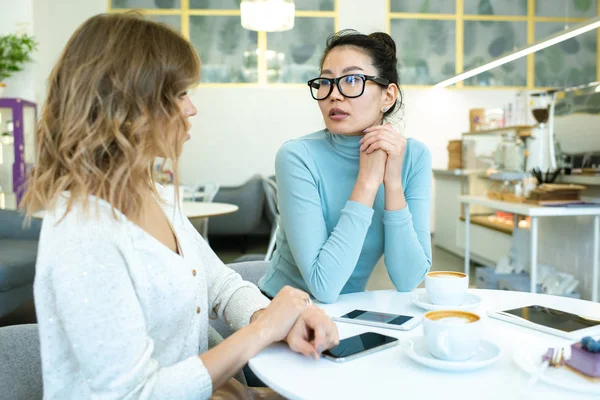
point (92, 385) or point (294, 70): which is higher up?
point (294, 70)

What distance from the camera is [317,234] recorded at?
53.2 inches

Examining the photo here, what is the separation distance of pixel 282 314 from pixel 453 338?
0.29m

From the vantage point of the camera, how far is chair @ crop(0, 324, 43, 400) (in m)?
0.98

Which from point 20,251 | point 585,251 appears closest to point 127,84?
point 20,251

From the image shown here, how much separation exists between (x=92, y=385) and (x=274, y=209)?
4.91m

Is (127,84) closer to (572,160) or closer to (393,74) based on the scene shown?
(393,74)

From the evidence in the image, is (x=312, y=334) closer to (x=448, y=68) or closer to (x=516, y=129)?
(x=516, y=129)

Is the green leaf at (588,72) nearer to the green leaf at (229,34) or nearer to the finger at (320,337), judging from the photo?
the green leaf at (229,34)

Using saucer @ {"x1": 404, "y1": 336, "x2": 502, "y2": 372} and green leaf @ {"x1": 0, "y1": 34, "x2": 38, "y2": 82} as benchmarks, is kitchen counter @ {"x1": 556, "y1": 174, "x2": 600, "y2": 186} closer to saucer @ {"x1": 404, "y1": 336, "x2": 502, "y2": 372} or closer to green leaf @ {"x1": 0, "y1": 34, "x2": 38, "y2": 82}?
saucer @ {"x1": 404, "y1": 336, "x2": 502, "y2": 372}

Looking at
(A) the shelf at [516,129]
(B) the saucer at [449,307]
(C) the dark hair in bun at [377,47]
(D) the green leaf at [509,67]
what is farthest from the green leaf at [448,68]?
(B) the saucer at [449,307]

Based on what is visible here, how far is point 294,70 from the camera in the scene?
297 inches

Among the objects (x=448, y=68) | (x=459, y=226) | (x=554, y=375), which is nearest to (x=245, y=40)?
(x=448, y=68)

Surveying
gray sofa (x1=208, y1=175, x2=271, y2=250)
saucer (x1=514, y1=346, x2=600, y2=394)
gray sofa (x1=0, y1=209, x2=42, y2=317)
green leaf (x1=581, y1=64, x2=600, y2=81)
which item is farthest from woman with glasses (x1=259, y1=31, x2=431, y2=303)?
green leaf (x1=581, y1=64, x2=600, y2=81)

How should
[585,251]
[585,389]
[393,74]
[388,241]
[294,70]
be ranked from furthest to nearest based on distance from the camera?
[294,70] → [585,251] → [393,74] → [388,241] → [585,389]
